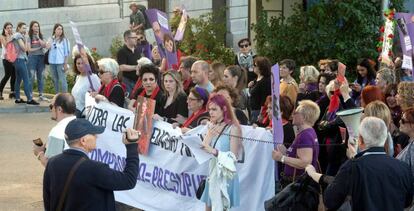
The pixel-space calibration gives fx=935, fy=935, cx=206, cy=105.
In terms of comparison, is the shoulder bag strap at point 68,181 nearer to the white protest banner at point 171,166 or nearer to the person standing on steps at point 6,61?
the white protest banner at point 171,166

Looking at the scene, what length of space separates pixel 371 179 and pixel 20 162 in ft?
24.8

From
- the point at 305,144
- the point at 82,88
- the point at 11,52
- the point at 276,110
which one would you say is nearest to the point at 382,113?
the point at 305,144

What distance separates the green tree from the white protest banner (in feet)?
27.7

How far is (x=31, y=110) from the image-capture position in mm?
18234

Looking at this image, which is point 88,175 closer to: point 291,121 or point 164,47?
point 291,121

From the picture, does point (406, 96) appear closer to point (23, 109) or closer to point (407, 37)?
Result: point (407, 37)

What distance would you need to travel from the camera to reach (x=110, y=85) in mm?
Answer: 11078

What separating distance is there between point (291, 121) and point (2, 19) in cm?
1499

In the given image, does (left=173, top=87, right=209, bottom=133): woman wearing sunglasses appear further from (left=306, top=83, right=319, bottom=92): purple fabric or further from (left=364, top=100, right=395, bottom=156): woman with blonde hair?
(left=306, top=83, right=319, bottom=92): purple fabric

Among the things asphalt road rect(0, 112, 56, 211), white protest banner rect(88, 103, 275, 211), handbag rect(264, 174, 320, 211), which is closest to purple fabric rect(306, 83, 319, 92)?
white protest banner rect(88, 103, 275, 211)

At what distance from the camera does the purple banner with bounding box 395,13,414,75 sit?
1094 centimetres

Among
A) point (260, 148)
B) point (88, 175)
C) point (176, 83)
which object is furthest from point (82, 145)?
point (176, 83)

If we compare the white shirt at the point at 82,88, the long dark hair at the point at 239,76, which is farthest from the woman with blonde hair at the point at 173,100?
the white shirt at the point at 82,88

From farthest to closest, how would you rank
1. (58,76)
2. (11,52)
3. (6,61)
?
(58,76) → (6,61) → (11,52)
